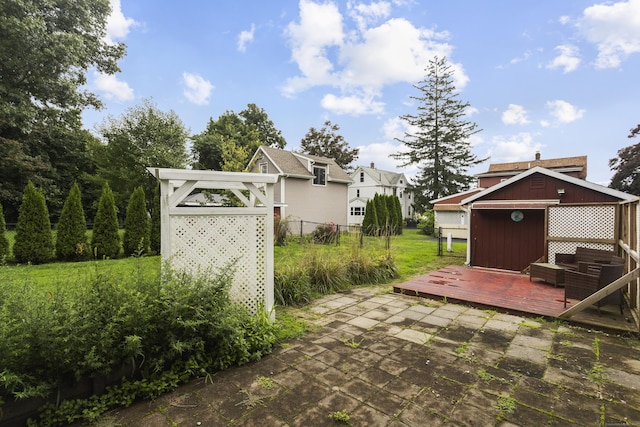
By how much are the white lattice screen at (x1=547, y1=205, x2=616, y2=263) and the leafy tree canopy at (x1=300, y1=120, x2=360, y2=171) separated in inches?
1173

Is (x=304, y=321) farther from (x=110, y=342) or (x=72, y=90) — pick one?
(x=72, y=90)

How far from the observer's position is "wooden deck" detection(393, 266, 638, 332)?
4066 mm

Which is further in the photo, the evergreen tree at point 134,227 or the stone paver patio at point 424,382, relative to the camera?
the evergreen tree at point 134,227

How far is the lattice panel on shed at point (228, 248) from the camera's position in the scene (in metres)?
3.24

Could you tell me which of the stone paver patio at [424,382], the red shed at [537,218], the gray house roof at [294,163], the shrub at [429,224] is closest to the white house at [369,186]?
the shrub at [429,224]

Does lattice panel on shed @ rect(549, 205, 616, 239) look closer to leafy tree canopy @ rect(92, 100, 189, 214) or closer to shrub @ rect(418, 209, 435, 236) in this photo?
shrub @ rect(418, 209, 435, 236)

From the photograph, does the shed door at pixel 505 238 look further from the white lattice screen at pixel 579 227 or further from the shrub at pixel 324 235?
the shrub at pixel 324 235

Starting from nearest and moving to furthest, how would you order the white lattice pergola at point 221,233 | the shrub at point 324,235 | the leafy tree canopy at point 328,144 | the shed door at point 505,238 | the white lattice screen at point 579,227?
the white lattice pergola at point 221,233
the white lattice screen at point 579,227
the shed door at point 505,238
the shrub at point 324,235
the leafy tree canopy at point 328,144

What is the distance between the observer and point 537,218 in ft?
23.8

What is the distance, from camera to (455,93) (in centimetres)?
2580

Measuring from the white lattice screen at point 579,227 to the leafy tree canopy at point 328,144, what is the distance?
97.8ft

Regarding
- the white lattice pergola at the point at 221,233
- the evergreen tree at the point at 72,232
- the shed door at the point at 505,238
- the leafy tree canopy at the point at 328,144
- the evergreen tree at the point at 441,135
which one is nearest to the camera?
the white lattice pergola at the point at 221,233

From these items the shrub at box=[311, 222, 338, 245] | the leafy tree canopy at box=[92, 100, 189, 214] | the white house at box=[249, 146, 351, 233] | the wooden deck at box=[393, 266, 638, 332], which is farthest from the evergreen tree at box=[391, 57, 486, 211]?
the wooden deck at box=[393, 266, 638, 332]

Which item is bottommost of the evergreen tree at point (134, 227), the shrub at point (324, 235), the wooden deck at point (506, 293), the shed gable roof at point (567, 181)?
the wooden deck at point (506, 293)
